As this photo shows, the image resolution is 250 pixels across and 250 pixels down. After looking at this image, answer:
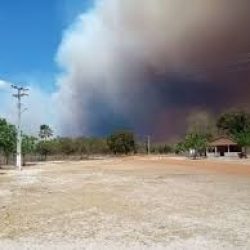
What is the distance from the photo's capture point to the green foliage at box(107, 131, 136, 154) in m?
153

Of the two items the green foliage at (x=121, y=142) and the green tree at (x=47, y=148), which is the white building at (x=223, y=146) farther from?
the green tree at (x=47, y=148)

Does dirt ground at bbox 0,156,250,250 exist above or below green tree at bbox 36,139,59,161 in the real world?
below

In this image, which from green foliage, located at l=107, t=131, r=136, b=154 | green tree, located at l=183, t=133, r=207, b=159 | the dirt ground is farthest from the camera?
green foliage, located at l=107, t=131, r=136, b=154

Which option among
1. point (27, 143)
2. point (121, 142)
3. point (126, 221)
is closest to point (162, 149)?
point (121, 142)

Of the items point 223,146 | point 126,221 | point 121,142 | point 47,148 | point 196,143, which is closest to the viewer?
point 126,221

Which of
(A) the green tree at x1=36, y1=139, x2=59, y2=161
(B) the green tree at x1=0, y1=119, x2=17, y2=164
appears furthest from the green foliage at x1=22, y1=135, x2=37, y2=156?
(A) the green tree at x1=36, y1=139, x2=59, y2=161

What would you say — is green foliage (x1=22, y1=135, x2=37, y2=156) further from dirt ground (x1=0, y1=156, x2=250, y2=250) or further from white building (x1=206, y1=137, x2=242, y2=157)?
dirt ground (x1=0, y1=156, x2=250, y2=250)

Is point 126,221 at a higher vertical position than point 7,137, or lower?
lower

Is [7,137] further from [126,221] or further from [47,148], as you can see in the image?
[47,148]

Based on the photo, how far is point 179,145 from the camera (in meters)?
136

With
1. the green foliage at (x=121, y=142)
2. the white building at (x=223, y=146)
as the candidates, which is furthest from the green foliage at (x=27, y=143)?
the green foliage at (x=121, y=142)

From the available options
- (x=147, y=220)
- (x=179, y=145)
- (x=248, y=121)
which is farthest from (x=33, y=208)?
(x=248, y=121)

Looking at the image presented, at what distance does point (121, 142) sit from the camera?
502 ft

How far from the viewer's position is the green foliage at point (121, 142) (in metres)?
153
